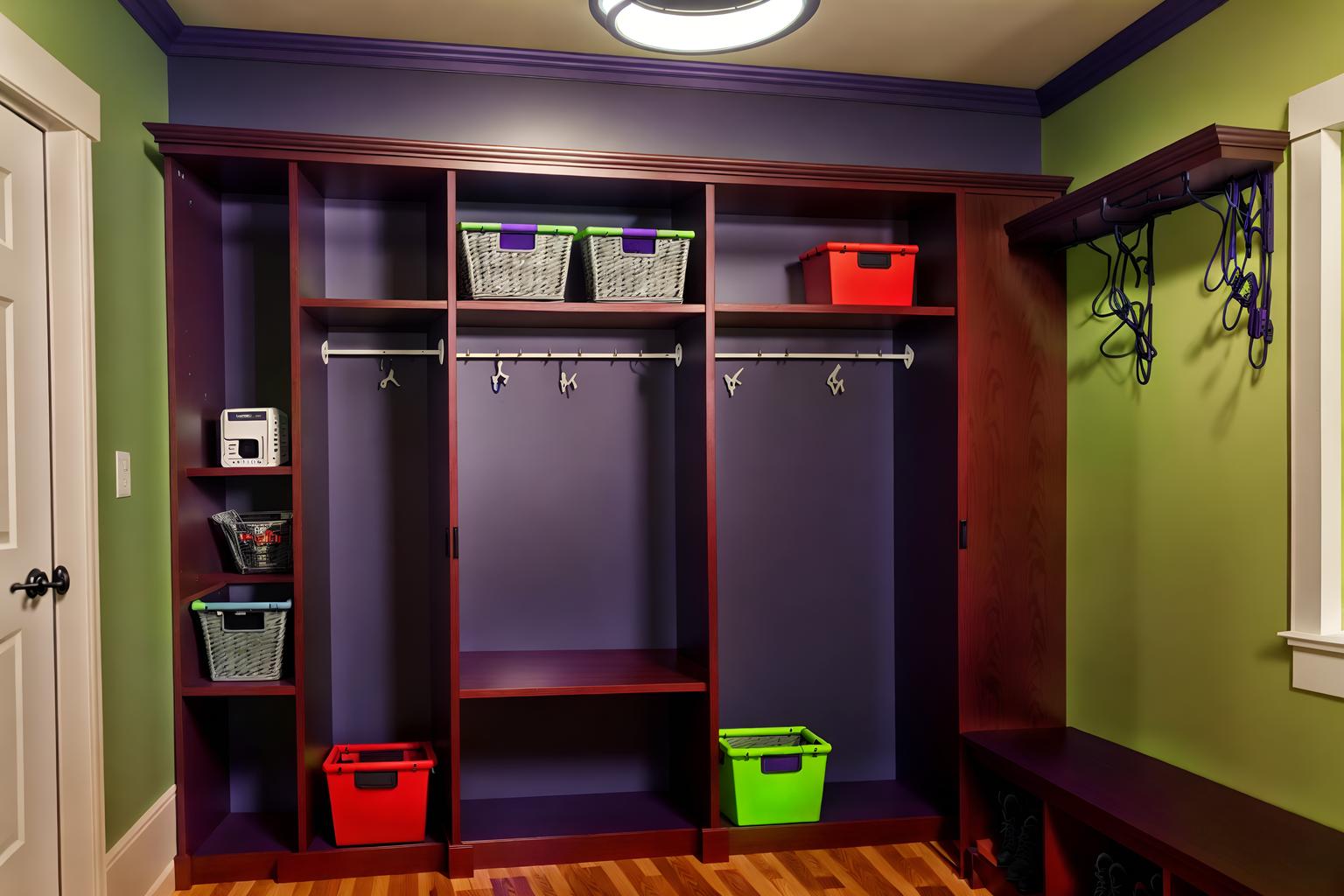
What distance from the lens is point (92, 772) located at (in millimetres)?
2420

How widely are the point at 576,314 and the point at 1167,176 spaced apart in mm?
1617

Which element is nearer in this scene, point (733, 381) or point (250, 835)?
point (250, 835)

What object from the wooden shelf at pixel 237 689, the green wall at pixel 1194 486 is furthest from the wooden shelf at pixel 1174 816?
the wooden shelf at pixel 237 689

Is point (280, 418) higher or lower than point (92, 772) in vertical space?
higher

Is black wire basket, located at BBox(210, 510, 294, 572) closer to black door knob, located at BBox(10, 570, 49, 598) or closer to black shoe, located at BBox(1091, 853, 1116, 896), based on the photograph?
black door knob, located at BBox(10, 570, 49, 598)

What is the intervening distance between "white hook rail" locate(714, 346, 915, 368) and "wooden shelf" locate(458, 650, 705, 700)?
0.99 m

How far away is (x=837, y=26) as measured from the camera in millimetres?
2998

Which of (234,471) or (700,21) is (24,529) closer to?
(234,471)

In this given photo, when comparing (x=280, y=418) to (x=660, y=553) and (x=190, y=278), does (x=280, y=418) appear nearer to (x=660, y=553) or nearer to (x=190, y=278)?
(x=190, y=278)

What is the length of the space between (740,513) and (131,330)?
73.5 inches

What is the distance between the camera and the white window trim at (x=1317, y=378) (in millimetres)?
2346

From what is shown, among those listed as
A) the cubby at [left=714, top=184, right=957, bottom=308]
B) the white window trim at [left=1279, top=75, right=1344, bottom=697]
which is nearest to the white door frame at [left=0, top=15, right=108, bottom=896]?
the cubby at [left=714, top=184, right=957, bottom=308]

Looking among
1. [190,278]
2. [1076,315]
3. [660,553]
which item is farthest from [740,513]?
[190,278]


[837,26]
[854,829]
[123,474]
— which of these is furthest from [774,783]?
[837,26]
